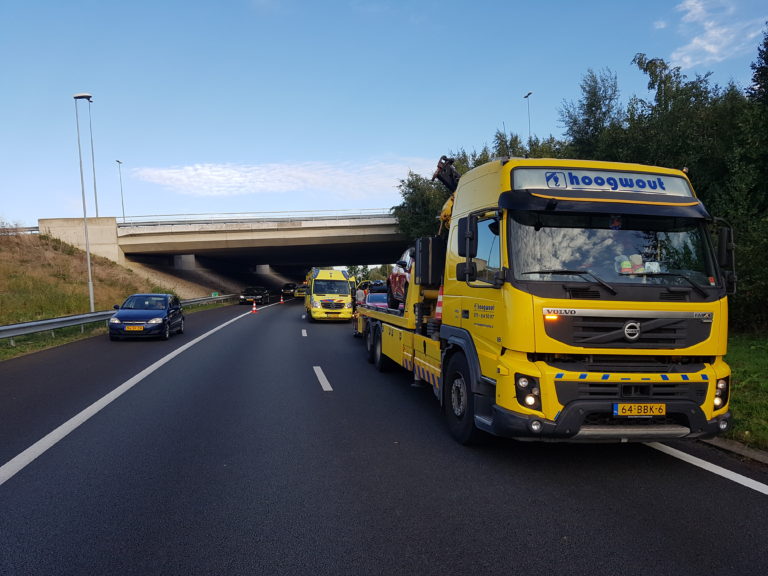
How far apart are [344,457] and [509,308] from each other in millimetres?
2135

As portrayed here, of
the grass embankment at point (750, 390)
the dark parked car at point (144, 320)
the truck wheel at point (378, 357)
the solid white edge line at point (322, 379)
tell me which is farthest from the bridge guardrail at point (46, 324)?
the grass embankment at point (750, 390)

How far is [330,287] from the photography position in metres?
25.9

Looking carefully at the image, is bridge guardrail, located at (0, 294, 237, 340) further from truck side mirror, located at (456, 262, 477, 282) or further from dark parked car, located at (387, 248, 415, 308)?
truck side mirror, located at (456, 262, 477, 282)

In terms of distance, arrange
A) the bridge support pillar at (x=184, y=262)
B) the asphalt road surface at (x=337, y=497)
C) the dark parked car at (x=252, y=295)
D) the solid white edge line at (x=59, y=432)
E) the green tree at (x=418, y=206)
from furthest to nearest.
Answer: the bridge support pillar at (x=184, y=262)
the dark parked car at (x=252, y=295)
the green tree at (x=418, y=206)
the solid white edge line at (x=59, y=432)
the asphalt road surface at (x=337, y=497)

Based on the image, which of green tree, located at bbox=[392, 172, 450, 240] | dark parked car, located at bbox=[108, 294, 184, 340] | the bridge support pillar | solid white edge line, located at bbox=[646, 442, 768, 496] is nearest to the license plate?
solid white edge line, located at bbox=[646, 442, 768, 496]

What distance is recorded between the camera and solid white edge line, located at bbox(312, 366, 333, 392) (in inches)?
360

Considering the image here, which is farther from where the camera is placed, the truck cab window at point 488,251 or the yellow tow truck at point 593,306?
the truck cab window at point 488,251

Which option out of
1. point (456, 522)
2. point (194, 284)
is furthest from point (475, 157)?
point (456, 522)

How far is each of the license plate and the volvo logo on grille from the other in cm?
57

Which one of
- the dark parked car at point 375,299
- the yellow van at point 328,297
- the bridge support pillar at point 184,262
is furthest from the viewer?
the bridge support pillar at point 184,262

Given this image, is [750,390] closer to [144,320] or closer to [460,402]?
[460,402]

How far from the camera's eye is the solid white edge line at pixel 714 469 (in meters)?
4.65

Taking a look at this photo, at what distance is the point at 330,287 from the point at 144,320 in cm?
1072

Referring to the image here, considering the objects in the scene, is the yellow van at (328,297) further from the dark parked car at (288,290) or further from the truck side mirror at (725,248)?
the dark parked car at (288,290)
